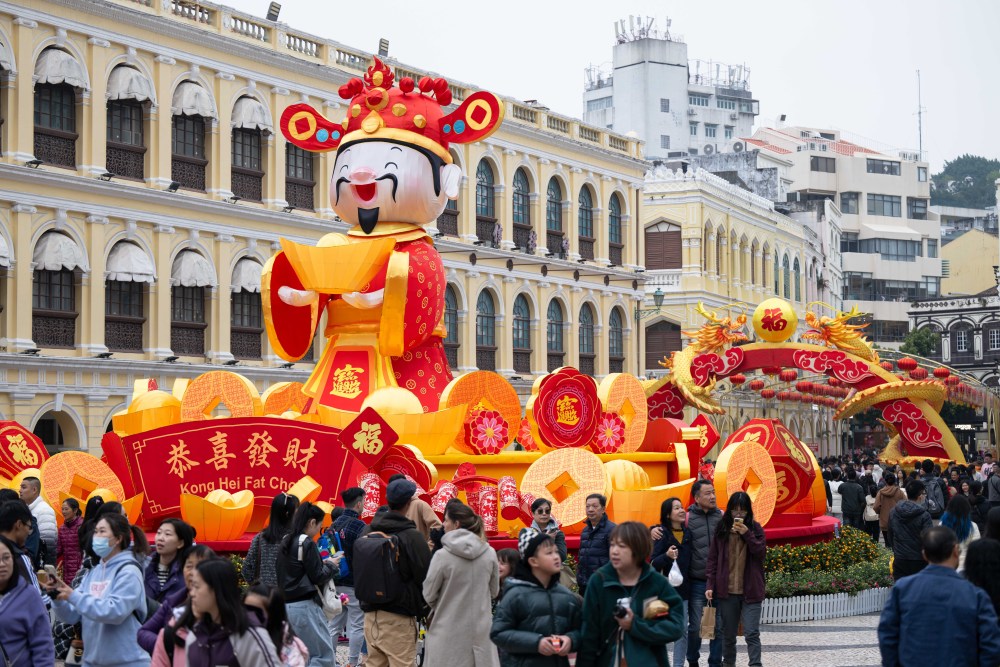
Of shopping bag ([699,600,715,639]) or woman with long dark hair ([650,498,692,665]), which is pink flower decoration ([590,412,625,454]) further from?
shopping bag ([699,600,715,639])

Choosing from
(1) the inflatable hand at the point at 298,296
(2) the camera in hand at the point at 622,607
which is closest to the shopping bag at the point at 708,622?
(2) the camera in hand at the point at 622,607

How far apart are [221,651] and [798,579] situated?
10.5m

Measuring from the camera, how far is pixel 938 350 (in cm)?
7112

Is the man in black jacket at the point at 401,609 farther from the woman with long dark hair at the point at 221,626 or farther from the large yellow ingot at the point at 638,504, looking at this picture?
the large yellow ingot at the point at 638,504

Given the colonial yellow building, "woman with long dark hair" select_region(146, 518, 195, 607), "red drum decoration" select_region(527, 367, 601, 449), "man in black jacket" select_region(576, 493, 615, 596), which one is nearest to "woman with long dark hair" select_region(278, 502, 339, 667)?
"woman with long dark hair" select_region(146, 518, 195, 607)

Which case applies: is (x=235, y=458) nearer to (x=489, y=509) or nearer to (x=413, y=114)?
(x=489, y=509)

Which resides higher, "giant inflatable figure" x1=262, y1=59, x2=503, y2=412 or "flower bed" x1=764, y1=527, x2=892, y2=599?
"giant inflatable figure" x1=262, y1=59, x2=503, y2=412

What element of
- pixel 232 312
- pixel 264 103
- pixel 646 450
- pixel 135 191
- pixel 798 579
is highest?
pixel 264 103

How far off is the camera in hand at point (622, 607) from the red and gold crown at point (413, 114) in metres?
10.5

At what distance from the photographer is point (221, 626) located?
20.5 ft

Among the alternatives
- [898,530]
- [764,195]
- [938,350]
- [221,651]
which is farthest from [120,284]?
[938,350]

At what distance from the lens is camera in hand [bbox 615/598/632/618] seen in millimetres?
7198

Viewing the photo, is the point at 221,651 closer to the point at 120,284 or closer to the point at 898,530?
the point at 898,530

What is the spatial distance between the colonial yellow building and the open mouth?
13.9 metres
